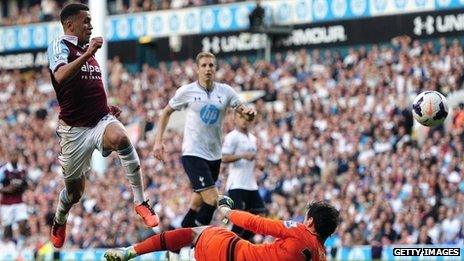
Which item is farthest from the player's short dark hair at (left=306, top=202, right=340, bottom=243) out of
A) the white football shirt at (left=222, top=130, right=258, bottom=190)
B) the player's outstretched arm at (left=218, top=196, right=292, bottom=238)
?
the white football shirt at (left=222, top=130, right=258, bottom=190)

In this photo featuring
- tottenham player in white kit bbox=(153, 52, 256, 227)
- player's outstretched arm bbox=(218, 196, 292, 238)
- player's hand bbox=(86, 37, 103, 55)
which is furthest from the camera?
tottenham player in white kit bbox=(153, 52, 256, 227)

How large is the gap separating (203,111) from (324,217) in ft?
14.1

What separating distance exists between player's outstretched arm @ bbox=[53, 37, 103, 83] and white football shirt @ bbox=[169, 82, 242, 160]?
3056mm

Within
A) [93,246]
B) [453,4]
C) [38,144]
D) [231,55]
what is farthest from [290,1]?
[93,246]

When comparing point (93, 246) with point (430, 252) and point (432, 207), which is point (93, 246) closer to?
point (432, 207)

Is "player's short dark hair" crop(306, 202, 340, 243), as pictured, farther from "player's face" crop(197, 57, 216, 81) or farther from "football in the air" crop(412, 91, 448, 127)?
"player's face" crop(197, 57, 216, 81)

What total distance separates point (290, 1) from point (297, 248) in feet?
80.6

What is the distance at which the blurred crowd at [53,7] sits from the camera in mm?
37906

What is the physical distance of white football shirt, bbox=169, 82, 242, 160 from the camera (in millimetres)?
14727

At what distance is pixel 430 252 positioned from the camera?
13.0 meters

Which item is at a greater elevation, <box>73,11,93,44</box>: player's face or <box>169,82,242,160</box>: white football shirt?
<box>73,11,93,44</box>: player's face

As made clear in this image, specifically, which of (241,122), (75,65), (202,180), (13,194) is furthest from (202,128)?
(13,194)

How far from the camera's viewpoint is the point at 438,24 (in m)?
31.2

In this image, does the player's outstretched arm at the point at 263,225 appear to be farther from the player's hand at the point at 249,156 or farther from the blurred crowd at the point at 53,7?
the blurred crowd at the point at 53,7
